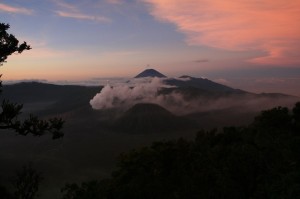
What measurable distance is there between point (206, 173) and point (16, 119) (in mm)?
20917

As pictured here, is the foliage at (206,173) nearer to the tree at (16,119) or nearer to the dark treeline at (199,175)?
the dark treeline at (199,175)

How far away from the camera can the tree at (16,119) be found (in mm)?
15672

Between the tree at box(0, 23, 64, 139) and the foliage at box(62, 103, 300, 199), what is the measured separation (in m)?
13.4

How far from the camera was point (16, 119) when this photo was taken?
16344mm

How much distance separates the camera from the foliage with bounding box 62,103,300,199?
28141 mm

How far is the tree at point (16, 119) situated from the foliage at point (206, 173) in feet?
44.1

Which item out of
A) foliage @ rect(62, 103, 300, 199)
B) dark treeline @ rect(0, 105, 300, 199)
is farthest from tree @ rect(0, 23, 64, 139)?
foliage @ rect(62, 103, 300, 199)

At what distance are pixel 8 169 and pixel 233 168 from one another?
190409 mm

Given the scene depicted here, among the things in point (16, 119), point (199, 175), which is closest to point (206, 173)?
point (199, 175)

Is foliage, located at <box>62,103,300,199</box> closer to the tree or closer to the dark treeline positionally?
the dark treeline

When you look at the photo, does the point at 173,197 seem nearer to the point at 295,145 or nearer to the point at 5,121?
the point at 295,145

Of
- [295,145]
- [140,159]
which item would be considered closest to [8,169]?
[140,159]

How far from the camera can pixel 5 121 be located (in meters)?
15.7

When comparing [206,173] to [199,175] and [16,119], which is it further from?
[16,119]
